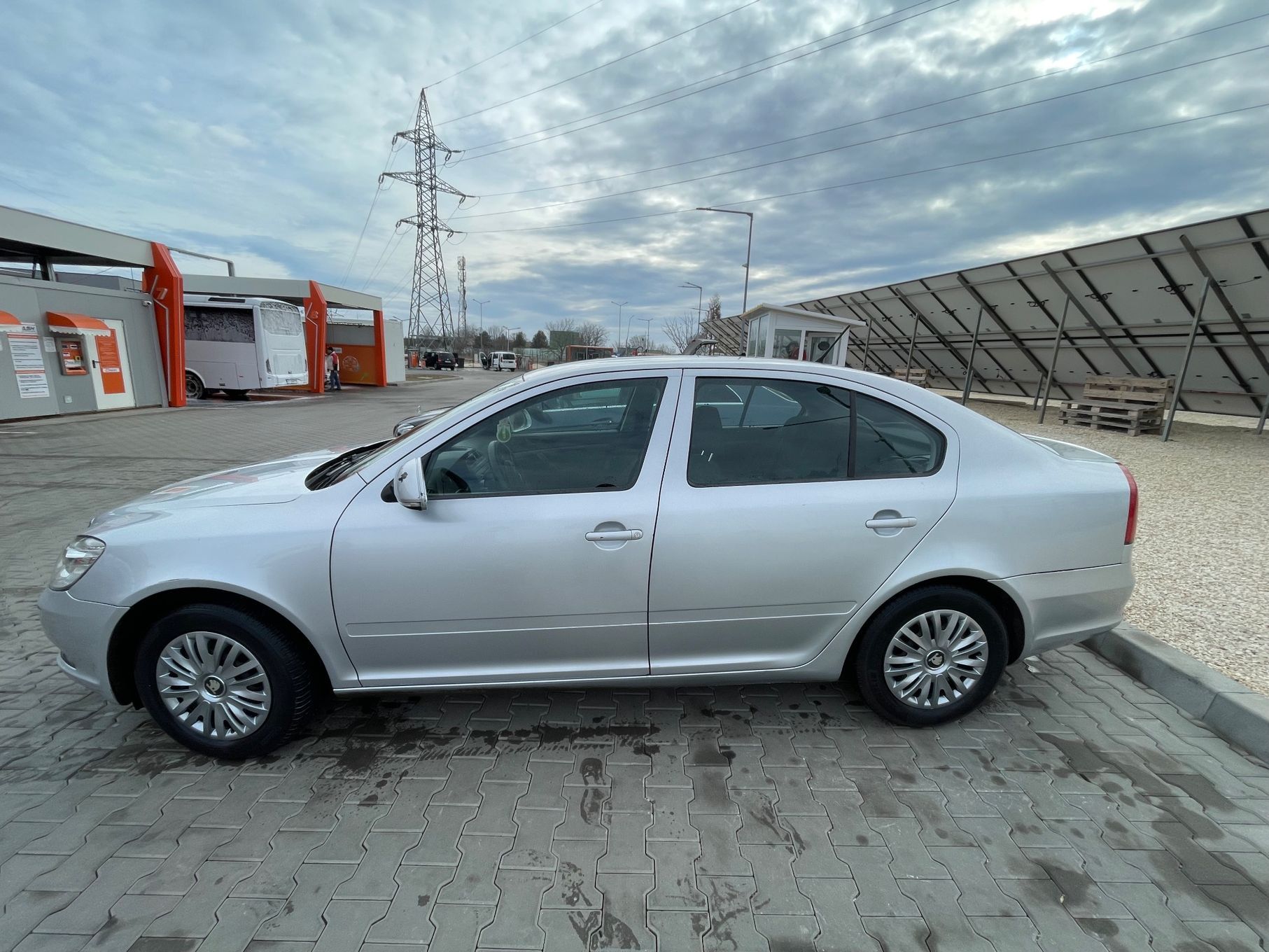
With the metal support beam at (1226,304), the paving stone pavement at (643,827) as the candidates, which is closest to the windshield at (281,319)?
the paving stone pavement at (643,827)

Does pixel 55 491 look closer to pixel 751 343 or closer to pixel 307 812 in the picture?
pixel 307 812

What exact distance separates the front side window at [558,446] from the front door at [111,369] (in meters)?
16.7

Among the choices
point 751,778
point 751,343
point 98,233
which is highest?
point 98,233

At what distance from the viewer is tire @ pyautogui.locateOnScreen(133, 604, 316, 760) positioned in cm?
245

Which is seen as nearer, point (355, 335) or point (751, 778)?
point (751, 778)

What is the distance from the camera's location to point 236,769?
2.56 metres

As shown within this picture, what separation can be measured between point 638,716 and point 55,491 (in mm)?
8160

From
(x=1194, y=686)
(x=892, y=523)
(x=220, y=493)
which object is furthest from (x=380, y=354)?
(x=1194, y=686)

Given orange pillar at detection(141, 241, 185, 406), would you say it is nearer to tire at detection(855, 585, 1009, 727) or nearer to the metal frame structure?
tire at detection(855, 585, 1009, 727)

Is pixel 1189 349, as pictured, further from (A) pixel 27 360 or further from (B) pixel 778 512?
(A) pixel 27 360

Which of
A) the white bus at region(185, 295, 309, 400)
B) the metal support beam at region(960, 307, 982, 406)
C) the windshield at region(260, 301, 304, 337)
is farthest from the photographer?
the windshield at region(260, 301, 304, 337)

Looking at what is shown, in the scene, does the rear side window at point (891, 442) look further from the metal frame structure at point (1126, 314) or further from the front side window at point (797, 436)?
the metal frame structure at point (1126, 314)

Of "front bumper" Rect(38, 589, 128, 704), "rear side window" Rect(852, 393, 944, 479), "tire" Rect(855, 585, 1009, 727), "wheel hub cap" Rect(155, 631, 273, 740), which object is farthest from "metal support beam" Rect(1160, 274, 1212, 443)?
"front bumper" Rect(38, 589, 128, 704)

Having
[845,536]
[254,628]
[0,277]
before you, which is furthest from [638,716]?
[0,277]
